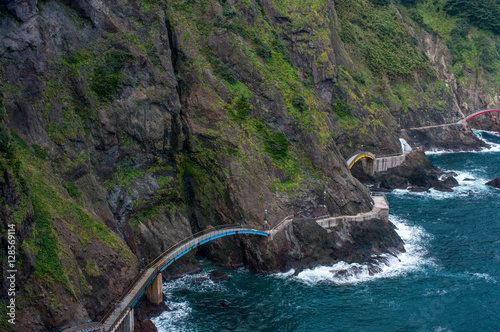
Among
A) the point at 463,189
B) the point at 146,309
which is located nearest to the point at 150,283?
the point at 146,309

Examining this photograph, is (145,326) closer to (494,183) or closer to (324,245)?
(324,245)

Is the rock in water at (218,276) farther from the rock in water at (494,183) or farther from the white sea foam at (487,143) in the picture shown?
the white sea foam at (487,143)

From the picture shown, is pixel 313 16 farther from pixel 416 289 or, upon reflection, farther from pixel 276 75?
pixel 416 289

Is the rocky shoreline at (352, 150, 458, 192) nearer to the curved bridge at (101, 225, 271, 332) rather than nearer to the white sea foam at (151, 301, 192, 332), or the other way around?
the curved bridge at (101, 225, 271, 332)

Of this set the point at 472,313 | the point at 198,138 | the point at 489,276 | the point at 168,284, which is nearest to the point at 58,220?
the point at 168,284

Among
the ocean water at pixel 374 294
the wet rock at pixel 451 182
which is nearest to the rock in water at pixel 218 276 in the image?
the ocean water at pixel 374 294

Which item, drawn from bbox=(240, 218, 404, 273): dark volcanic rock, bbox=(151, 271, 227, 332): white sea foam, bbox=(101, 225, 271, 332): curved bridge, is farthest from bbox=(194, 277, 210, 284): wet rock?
bbox=(240, 218, 404, 273): dark volcanic rock
